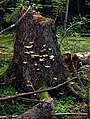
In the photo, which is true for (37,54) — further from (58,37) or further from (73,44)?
(73,44)

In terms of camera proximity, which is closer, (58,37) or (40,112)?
(40,112)

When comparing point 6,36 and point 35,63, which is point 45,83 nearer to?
point 35,63

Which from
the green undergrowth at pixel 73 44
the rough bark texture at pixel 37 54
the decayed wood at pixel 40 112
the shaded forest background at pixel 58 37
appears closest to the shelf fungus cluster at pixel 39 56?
the rough bark texture at pixel 37 54

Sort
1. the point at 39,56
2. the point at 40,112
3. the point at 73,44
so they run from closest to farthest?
the point at 40,112
the point at 39,56
the point at 73,44

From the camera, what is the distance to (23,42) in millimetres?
5770

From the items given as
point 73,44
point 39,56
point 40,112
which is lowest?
point 73,44

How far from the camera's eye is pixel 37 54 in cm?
568

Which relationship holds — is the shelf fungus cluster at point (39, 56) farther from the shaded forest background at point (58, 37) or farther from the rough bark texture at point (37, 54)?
the shaded forest background at point (58, 37)

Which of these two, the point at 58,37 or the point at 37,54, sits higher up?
the point at 37,54

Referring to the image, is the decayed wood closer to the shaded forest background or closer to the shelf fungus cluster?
the shaded forest background

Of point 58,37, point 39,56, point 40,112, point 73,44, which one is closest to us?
point 40,112

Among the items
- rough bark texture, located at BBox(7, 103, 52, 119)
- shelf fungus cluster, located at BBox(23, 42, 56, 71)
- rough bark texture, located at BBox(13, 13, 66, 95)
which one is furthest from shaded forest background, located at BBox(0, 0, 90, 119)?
rough bark texture, located at BBox(7, 103, 52, 119)

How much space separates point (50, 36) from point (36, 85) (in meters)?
0.92

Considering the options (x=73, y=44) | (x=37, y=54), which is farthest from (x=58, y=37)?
(x=37, y=54)
